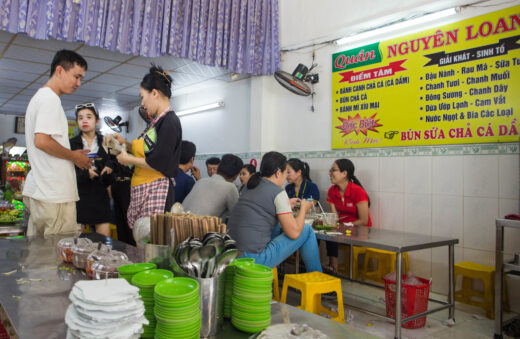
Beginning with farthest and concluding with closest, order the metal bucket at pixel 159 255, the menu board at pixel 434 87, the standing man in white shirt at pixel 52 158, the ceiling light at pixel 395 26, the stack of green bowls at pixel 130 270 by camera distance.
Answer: the ceiling light at pixel 395 26 → the menu board at pixel 434 87 → the standing man in white shirt at pixel 52 158 → the metal bucket at pixel 159 255 → the stack of green bowls at pixel 130 270

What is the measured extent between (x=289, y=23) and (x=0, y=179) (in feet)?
17.0

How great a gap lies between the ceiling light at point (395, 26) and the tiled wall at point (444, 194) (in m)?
1.29

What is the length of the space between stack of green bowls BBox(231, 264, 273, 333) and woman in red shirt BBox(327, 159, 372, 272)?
298 cm

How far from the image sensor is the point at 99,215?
2893 mm

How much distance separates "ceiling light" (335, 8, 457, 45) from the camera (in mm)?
3650

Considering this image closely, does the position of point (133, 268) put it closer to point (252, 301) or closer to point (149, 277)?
point (149, 277)

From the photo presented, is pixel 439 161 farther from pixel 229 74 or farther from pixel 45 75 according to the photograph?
pixel 45 75

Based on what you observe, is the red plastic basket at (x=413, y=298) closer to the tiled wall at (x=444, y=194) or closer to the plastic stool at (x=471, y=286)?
the plastic stool at (x=471, y=286)

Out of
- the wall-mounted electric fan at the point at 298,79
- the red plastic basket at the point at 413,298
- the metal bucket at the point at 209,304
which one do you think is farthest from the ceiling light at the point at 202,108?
the metal bucket at the point at 209,304

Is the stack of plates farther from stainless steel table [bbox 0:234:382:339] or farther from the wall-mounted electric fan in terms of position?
the wall-mounted electric fan

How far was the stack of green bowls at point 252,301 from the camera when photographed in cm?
104

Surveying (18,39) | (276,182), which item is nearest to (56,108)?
(276,182)

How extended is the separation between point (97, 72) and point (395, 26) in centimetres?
435

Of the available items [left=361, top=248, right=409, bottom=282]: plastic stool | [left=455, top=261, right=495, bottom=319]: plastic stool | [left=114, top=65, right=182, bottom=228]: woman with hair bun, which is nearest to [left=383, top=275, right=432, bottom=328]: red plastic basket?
[left=455, top=261, right=495, bottom=319]: plastic stool
